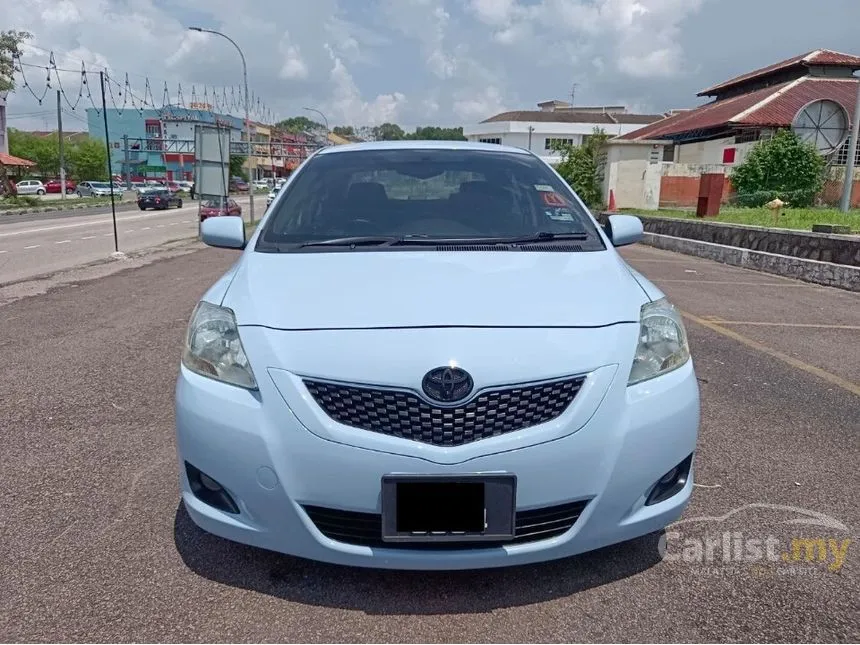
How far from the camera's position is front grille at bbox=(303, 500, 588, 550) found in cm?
212

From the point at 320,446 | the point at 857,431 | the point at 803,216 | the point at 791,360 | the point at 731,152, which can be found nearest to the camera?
the point at 320,446

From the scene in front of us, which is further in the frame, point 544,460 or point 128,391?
point 128,391

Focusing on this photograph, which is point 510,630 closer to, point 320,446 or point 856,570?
point 320,446

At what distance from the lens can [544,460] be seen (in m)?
2.07

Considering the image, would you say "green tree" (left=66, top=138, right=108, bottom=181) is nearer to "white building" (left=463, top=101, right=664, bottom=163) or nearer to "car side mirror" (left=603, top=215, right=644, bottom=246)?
"white building" (left=463, top=101, right=664, bottom=163)

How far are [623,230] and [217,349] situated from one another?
7.13 ft

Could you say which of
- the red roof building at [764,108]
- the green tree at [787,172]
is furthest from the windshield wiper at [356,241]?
the red roof building at [764,108]

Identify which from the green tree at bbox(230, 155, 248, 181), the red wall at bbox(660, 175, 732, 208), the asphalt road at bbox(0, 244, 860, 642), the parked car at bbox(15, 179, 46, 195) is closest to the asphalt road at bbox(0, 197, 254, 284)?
the asphalt road at bbox(0, 244, 860, 642)

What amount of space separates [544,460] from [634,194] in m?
25.5

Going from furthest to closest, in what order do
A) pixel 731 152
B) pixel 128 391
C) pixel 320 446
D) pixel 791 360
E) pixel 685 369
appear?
pixel 731 152 → pixel 791 360 → pixel 128 391 → pixel 685 369 → pixel 320 446

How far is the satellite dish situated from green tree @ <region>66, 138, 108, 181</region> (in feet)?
217

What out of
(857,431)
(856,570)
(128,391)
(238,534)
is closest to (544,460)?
(238,534)

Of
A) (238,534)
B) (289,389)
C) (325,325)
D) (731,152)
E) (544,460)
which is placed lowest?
(238,534)

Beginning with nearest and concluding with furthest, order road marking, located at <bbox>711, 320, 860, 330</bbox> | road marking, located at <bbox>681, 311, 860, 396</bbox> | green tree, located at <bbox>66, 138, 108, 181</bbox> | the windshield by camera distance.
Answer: the windshield
road marking, located at <bbox>681, 311, 860, 396</bbox>
road marking, located at <bbox>711, 320, 860, 330</bbox>
green tree, located at <bbox>66, 138, 108, 181</bbox>
